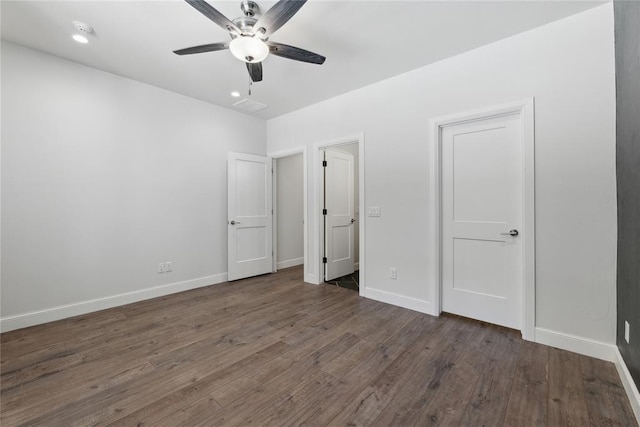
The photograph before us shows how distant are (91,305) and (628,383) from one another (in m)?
4.78

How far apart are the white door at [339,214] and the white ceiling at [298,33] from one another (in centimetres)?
134

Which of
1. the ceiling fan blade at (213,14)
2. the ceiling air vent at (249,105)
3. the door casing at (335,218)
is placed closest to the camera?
the ceiling fan blade at (213,14)

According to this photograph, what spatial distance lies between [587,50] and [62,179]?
5093 millimetres

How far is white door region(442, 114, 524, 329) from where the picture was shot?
247cm

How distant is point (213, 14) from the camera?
175cm

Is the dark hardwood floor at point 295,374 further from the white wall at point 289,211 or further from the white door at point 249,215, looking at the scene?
the white wall at point 289,211

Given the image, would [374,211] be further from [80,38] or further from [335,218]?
[80,38]

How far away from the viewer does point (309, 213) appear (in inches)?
164

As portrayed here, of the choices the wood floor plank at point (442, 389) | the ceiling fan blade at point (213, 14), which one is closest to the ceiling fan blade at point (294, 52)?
the ceiling fan blade at point (213, 14)

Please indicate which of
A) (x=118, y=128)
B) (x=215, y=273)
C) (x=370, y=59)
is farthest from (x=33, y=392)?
(x=370, y=59)

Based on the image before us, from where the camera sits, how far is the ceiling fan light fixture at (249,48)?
1.99 meters

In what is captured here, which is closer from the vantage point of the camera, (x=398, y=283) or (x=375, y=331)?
(x=375, y=331)

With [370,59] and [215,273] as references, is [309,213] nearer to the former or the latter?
[215,273]

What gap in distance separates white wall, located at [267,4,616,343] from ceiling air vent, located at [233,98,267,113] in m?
2.13
